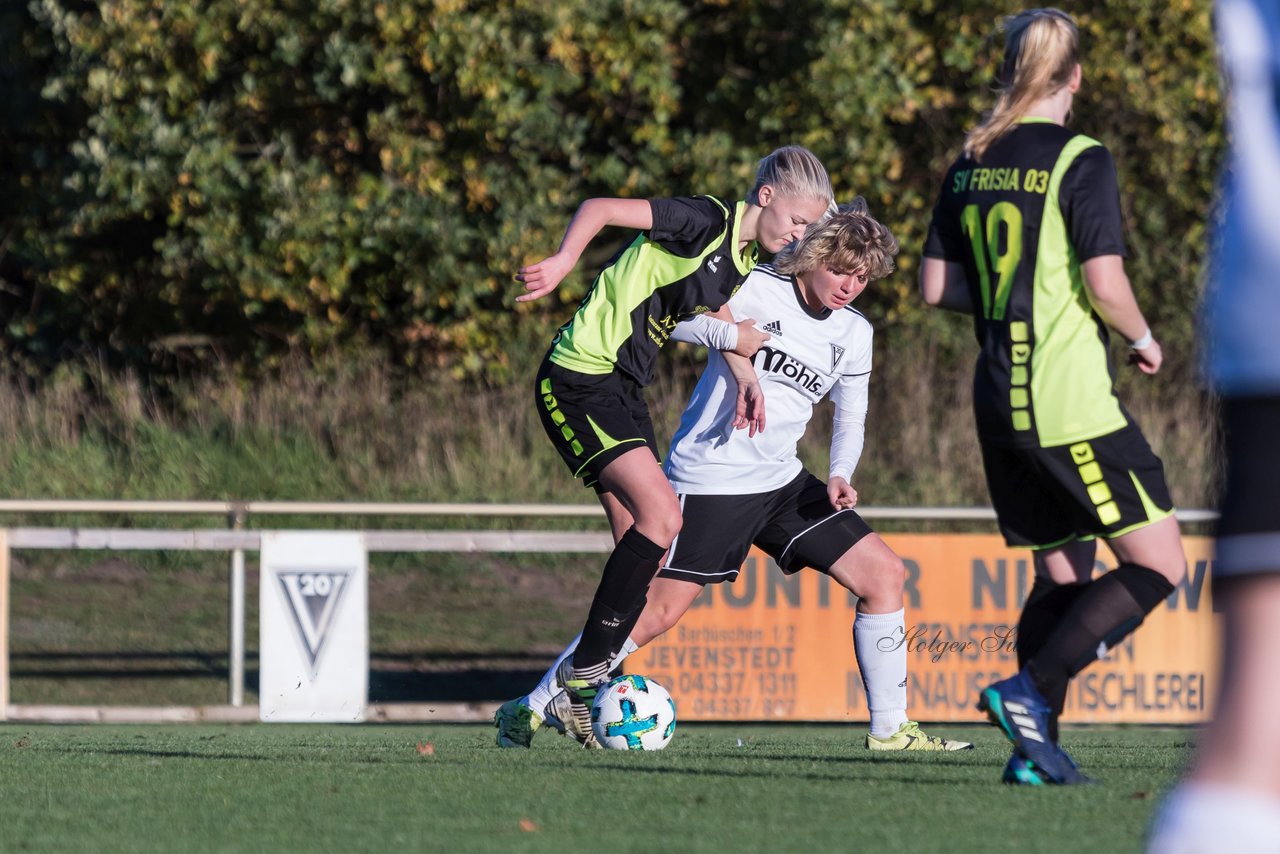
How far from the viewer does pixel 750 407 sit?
20.1 ft

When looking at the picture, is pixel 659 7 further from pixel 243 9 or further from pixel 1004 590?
pixel 1004 590

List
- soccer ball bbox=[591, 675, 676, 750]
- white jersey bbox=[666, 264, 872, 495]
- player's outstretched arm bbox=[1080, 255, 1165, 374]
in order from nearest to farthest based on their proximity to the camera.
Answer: player's outstretched arm bbox=[1080, 255, 1165, 374] < soccer ball bbox=[591, 675, 676, 750] < white jersey bbox=[666, 264, 872, 495]

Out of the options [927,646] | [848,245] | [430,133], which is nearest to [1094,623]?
[848,245]

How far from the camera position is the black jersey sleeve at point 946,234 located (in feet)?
14.9

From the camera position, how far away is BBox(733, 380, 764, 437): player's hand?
6.09m

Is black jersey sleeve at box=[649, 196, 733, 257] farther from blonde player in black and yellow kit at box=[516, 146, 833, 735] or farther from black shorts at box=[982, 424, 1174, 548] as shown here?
black shorts at box=[982, 424, 1174, 548]

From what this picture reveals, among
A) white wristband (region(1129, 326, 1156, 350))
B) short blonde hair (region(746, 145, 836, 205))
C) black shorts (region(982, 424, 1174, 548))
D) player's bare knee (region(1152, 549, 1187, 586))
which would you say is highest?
short blonde hair (region(746, 145, 836, 205))

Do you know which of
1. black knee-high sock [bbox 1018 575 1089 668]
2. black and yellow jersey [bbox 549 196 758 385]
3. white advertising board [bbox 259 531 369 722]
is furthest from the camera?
white advertising board [bbox 259 531 369 722]

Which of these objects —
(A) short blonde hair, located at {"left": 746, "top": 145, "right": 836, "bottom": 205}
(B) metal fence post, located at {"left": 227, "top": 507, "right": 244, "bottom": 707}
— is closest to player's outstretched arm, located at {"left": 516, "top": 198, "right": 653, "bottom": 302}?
(A) short blonde hair, located at {"left": 746, "top": 145, "right": 836, "bottom": 205}

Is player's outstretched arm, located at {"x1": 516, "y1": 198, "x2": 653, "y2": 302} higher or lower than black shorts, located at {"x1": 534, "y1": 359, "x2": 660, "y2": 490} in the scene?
higher

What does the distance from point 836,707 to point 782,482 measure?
11.9 feet

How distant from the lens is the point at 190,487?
15266 millimetres

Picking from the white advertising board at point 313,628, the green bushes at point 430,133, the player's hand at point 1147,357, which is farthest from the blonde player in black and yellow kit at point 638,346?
the green bushes at point 430,133

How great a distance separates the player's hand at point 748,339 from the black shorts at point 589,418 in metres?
0.44
